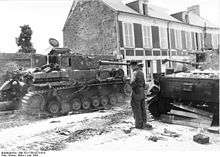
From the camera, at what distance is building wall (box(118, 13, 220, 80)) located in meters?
21.3

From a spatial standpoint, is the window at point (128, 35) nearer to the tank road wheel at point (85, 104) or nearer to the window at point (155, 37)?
the window at point (155, 37)

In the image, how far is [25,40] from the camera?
28.0 m

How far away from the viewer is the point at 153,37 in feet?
77.5

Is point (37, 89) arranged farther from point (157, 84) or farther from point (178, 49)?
point (178, 49)

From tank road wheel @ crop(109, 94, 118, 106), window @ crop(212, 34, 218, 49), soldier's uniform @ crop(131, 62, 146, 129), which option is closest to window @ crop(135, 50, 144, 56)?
tank road wheel @ crop(109, 94, 118, 106)

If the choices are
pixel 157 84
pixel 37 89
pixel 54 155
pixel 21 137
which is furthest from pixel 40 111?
pixel 54 155

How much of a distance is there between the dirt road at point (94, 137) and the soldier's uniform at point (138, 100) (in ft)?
0.98

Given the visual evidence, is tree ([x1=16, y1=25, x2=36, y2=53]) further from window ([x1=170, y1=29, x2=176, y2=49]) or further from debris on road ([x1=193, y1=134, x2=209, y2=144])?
debris on road ([x1=193, y1=134, x2=209, y2=144])

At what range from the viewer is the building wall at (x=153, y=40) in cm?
2130

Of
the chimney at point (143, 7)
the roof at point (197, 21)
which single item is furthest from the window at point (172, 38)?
the roof at point (197, 21)

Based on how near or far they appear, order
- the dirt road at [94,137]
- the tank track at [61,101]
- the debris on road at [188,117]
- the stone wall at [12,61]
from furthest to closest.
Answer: the stone wall at [12,61] < the tank track at [61,101] < the debris on road at [188,117] < the dirt road at [94,137]

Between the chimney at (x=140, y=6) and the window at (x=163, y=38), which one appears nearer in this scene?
the chimney at (x=140, y=6)

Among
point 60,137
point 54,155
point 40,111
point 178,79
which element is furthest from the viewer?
point 40,111

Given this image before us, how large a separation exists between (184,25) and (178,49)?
2429 millimetres
